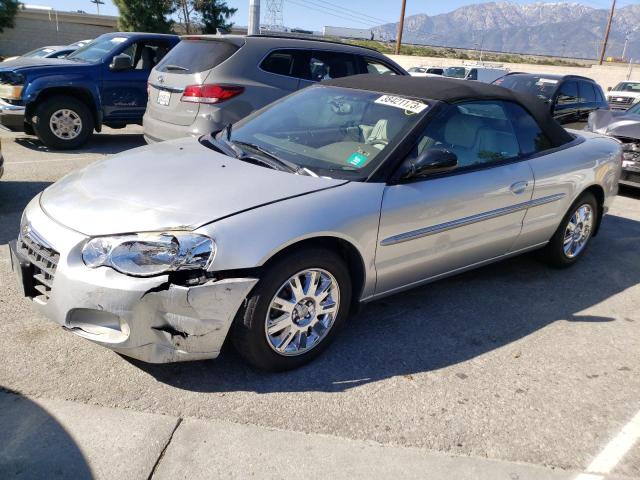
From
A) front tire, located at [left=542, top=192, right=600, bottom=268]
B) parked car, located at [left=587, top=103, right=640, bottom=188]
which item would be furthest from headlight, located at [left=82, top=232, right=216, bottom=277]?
parked car, located at [left=587, top=103, right=640, bottom=188]

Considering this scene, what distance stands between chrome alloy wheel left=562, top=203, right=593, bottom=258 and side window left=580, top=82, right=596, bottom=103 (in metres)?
7.04

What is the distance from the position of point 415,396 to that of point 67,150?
727cm

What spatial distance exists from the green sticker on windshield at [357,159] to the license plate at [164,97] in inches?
141

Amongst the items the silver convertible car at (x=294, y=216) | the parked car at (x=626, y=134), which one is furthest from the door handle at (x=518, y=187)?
the parked car at (x=626, y=134)

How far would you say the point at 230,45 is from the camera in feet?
21.2

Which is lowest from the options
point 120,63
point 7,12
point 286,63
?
point 120,63

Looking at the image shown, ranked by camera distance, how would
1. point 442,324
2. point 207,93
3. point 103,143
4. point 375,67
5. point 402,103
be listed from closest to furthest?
point 402,103, point 442,324, point 207,93, point 375,67, point 103,143

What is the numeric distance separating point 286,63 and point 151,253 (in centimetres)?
464

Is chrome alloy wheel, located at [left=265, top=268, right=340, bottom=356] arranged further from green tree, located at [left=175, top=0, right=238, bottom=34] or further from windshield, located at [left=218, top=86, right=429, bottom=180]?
green tree, located at [left=175, top=0, right=238, bottom=34]

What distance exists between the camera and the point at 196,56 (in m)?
6.52

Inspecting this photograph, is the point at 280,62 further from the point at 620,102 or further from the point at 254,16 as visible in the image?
A: the point at 620,102

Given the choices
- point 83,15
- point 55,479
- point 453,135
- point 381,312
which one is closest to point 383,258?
point 381,312

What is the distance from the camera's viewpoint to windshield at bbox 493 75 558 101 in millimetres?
10656

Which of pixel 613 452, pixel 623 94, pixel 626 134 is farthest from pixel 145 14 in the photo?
pixel 613 452
